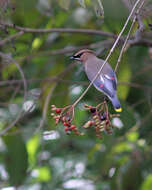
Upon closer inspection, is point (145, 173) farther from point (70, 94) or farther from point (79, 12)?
point (79, 12)

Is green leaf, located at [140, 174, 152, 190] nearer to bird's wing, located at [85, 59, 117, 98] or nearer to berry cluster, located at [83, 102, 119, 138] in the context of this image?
bird's wing, located at [85, 59, 117, 98]

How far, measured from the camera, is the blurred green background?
3010 mm

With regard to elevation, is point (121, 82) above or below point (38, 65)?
above

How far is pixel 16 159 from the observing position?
10.2ft

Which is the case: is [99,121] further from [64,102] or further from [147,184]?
[147,184]

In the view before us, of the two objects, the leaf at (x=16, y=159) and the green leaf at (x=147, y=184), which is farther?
the green leaf at (x=147, y=184)

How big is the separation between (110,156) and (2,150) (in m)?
1.28

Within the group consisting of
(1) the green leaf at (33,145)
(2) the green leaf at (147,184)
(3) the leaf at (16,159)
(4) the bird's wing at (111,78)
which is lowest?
(1) the green leaf at (33,145)

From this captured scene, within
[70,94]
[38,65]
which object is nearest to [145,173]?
[70,94]

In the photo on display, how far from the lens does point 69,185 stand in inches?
140

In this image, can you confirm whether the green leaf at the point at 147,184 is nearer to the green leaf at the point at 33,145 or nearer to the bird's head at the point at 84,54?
the green leaf at the point at 33,145

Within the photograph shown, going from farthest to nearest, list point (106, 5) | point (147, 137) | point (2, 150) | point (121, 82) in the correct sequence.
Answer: point (2, 150) → point (147, 137) → point (121, 82) → point (106, 5)

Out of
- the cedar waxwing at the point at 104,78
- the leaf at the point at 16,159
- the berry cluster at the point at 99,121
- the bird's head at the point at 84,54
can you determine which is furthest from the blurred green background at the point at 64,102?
the berry cluster at the point at 99,121

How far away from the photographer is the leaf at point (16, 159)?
3.08m
